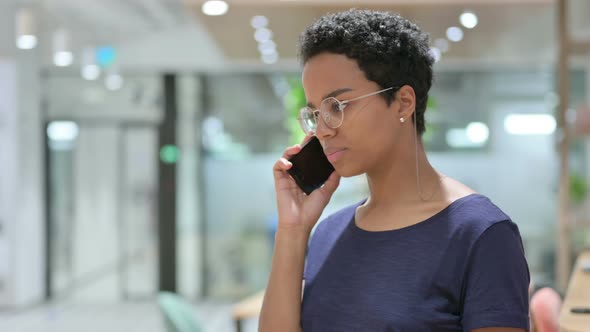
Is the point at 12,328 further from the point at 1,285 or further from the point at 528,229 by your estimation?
the point at 528,229

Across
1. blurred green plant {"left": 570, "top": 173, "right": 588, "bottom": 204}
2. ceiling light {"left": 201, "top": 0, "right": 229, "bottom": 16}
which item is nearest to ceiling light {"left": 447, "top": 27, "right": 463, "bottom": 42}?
blurred green plant {"left": 570, "top": 173, "right": 588, "bottom": 204}

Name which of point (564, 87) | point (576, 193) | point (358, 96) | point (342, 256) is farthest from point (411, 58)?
point (576, 193)

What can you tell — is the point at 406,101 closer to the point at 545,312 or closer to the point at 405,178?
the point at 405,178

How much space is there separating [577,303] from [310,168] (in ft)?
2.29

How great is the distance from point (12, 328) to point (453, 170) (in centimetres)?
529

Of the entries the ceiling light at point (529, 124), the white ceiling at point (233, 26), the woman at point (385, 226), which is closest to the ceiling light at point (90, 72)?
the white ceiling at point (233, 26)

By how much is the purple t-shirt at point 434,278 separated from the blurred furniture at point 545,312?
0.73m

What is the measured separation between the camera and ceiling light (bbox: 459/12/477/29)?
513 cm

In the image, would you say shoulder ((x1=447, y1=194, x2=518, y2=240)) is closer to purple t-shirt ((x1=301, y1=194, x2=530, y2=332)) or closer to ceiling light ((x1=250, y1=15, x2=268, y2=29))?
purple t-shirt ((x1=301, y1=194, x2=530, y2=332))

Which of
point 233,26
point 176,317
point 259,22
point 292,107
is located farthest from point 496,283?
point 292,107

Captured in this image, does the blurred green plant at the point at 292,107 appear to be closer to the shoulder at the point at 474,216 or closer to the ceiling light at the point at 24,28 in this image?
the ceiling light at the point at 24,28

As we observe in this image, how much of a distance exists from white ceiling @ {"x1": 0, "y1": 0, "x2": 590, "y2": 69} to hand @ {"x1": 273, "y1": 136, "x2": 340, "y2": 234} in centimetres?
204

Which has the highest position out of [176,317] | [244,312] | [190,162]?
[190,162]

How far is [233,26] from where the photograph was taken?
213 inches
